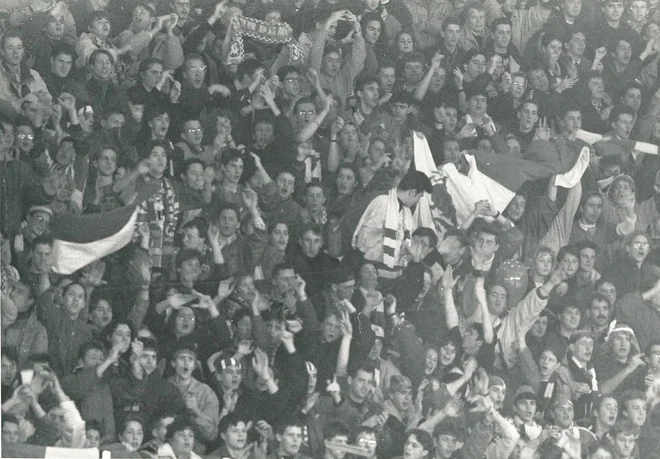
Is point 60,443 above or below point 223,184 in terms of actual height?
below

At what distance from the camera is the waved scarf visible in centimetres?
777

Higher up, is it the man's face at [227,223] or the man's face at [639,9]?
the man's face at [639,9]

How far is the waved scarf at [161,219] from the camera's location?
25.5 feet

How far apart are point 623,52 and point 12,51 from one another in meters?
→ 3.77

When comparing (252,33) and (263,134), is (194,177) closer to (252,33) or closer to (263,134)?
(263,134)

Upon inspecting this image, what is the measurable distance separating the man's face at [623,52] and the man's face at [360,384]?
2.52 meters

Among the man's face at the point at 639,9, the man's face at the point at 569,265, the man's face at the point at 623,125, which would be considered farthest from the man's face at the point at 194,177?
the man's face at the point at 639,9

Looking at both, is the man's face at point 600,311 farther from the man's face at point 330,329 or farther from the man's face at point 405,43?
the man's face at point 405,43

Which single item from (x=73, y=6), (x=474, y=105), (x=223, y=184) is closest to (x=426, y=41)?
(x=474, y=105)

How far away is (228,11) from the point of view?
7.93 m

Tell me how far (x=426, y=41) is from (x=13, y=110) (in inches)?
101

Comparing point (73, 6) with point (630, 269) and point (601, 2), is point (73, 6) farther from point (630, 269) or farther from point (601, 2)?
point (630, 269)

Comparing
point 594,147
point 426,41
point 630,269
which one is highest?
point 426,41

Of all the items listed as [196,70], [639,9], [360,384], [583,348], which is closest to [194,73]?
[196,70]
